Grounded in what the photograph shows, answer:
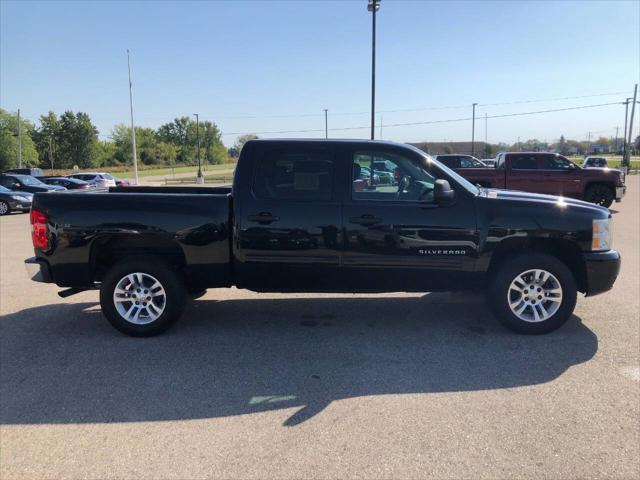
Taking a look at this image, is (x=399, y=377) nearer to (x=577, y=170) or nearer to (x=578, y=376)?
(x=578, y=376)

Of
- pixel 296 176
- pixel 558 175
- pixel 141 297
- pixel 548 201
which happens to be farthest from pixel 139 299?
pixel 558 175

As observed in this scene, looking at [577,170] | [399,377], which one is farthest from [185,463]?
[577,170]

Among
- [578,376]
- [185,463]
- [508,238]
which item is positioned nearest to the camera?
[185,463]

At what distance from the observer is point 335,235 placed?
15.9 feet

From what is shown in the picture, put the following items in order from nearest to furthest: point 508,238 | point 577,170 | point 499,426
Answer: point 499,426 < point 508,238 < point 577,170

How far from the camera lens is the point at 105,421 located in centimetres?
342

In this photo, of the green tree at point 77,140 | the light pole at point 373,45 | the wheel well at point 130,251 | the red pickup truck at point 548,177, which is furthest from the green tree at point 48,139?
the wheel well at point 130,251

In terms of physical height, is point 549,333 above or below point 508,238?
below

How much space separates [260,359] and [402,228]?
179 cm

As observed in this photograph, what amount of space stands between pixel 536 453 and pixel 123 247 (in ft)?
13.5

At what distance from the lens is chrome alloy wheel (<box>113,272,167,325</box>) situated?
5.01 metres

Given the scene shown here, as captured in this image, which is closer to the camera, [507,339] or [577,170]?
[507,339]

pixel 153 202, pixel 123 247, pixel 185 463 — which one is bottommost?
pixel 185 463

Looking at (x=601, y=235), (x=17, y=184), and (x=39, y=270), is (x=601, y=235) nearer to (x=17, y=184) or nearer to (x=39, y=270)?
(x=39, y=270)
